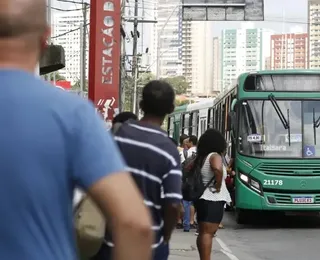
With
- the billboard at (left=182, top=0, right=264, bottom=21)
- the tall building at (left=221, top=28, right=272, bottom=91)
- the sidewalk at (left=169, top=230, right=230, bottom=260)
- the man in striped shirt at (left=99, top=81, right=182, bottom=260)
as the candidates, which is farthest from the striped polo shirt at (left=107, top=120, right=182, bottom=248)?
the tall building at (left=221, top=28, right=272, bottom=91)

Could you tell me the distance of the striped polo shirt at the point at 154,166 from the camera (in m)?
4.47

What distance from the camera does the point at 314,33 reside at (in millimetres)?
77875

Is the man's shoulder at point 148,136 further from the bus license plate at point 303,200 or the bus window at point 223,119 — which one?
the bus window at point 223,119

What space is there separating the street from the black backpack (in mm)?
3361

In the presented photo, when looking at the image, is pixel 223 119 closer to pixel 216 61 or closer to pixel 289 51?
pixel 289 51

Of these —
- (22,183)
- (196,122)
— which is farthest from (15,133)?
(196,122)

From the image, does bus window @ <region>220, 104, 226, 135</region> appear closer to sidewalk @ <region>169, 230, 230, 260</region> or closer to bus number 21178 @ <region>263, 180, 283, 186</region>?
bus number 21178 @ <region>263, 180, 283, 186</region>

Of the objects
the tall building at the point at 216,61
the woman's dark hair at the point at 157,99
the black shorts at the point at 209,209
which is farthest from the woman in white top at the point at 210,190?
the tall building at the point at 216,61

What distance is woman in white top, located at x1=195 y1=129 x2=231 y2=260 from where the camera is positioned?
339 inches

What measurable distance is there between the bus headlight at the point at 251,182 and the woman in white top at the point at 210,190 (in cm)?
697

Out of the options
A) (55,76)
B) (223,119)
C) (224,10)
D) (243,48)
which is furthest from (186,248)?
(243,48)

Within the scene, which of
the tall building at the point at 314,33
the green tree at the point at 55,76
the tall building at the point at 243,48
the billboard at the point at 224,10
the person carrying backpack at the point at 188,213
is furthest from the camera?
the tall building at the point at 243,48

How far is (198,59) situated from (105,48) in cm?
9291

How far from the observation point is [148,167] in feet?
14.6
